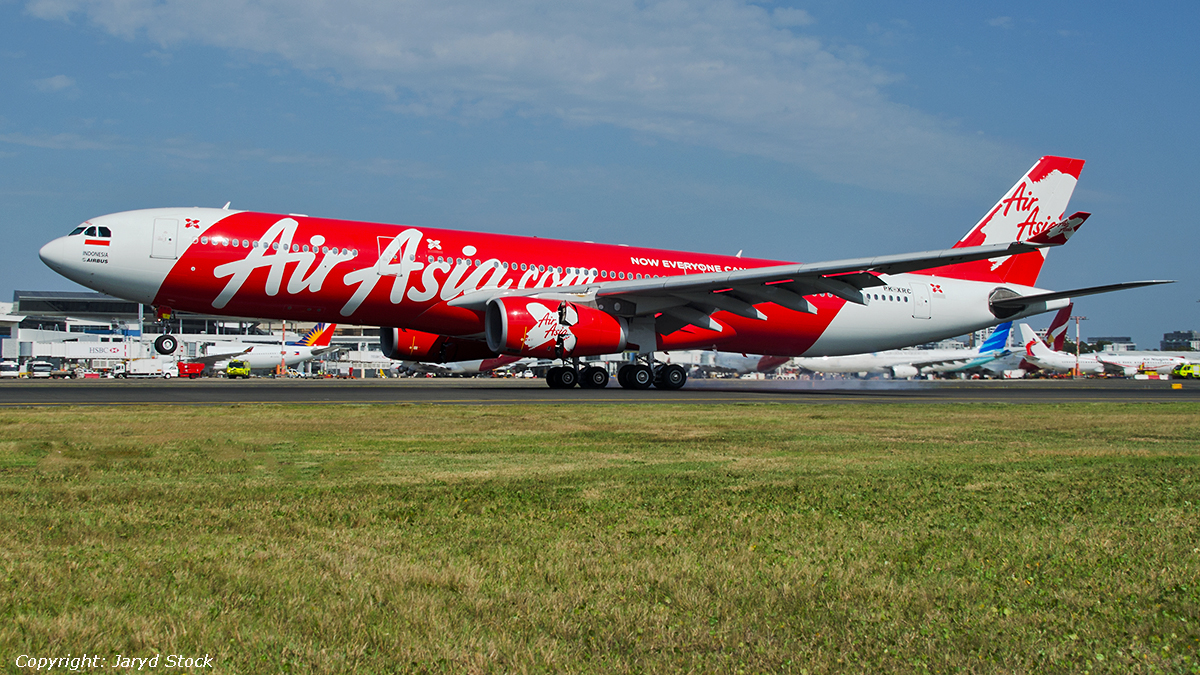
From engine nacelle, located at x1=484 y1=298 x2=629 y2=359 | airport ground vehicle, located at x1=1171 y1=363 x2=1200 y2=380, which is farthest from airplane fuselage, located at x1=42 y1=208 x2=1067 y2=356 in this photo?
airport ground vehicle, located at x1=1171 y1=363 x2=1200 y2=380

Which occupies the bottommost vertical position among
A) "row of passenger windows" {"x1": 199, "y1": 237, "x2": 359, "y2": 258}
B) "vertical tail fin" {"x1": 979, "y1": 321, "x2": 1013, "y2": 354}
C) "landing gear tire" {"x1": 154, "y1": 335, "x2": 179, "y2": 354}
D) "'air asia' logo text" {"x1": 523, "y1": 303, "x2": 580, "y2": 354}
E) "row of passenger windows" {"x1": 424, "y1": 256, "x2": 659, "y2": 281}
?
"landing gear tire" {"x1": 154, "y1": 335, "x2": 179, "y2": 354}

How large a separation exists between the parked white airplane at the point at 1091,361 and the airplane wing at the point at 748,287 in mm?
67263

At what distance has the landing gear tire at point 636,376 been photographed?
28.0 m

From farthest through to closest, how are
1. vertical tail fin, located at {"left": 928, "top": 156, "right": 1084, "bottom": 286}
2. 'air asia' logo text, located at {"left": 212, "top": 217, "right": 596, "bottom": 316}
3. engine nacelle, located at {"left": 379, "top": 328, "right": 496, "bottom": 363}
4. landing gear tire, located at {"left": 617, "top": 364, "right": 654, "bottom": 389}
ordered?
1. vertical tail fin, located at {"left": 928, "top": 156, "right": 1084, "bottom": 286}
2. engine nacelle, located at {"left": 379, "top": 328, "right": 496, "bottom": 363}
3. landing gear tire, located at {"left": 617, "top": 364, "right": 654, "bottom": 389}
4. 'air asia' logo text, located at {"left": 212, "top": 217, "right": 596, "bottom": 316}

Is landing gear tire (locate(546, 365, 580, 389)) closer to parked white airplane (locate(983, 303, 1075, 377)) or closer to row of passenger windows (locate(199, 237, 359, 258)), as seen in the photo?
row of passenger windows (locate(199, 237, 359, 258))

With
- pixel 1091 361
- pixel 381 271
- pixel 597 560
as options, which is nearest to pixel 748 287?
pixel 381 271

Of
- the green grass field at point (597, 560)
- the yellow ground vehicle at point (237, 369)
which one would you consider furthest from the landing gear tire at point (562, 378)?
the yellow ground vehicle at point (237, 369)

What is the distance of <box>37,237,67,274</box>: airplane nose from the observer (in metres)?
22.8

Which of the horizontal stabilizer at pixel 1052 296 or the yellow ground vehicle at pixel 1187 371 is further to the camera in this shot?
the yellow ground vehicle at pixel 1187 371

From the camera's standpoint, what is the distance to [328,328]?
84.1 meters

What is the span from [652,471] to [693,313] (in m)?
18.8

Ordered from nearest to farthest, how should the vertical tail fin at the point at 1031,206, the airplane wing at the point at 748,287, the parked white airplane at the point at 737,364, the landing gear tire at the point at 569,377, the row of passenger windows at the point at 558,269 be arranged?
the airplane wing at the point at 748,287 < the row of passenger windows at the point at 558,269 < the landing gear tire at the point at 569,377 < the vertical tail fin at the point at 1031,206 < the parked white airplane at the point at 737,364

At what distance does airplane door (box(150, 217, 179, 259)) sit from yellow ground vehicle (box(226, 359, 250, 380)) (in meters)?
50.4

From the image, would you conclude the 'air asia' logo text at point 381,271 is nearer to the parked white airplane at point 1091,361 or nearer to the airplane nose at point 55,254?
the airplane nose at point 55,254
